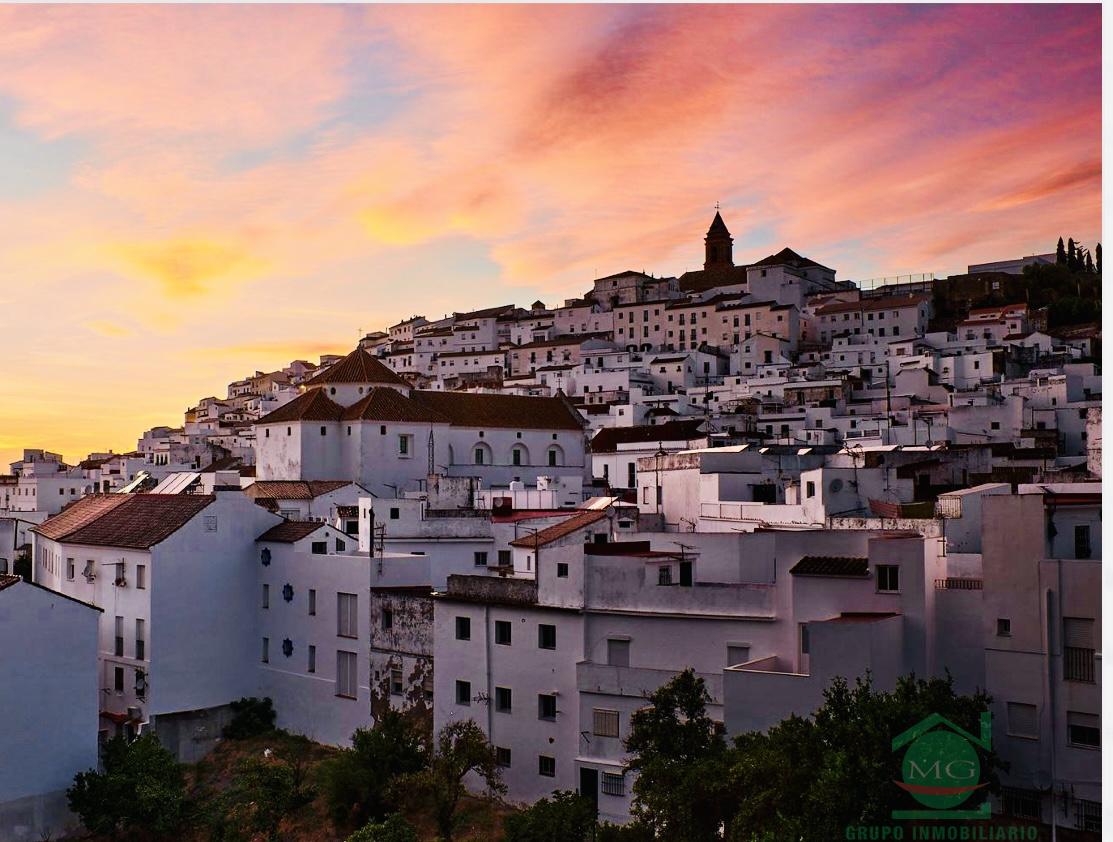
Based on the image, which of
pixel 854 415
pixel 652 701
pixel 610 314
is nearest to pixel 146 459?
pixel 610 314

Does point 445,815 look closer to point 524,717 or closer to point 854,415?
point 524,717

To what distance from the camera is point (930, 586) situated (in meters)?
16.4

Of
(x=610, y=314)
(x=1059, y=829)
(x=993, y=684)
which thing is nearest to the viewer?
(x=1059, y=829)

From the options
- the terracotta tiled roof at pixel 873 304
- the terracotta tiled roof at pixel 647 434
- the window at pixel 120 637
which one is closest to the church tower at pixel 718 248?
the terracotta tiled roof at pixel 873 304

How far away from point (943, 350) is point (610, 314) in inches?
1037

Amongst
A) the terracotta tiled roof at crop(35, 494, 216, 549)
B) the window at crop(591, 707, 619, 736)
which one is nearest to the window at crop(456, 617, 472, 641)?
the window at crop(591, 707, 619, 736)

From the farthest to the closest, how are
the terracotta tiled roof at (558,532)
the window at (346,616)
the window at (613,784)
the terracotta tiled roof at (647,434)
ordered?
the terracotta tiled roof at (647,434)
the terracotta tiled roof at (558,532)
the window at (346,616)
the window at (613,784)

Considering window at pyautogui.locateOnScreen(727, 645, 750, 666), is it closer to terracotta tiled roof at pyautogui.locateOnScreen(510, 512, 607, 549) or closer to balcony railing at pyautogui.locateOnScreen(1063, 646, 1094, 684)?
balcony railing at pyautogui.locateOnScreen(1063, 646, 1094, 684)

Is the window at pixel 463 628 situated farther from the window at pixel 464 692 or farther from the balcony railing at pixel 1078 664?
the balcony railing at pixel 1078 664

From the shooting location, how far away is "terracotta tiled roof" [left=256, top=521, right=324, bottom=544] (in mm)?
24391

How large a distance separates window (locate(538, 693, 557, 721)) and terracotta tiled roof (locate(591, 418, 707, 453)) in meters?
26.3

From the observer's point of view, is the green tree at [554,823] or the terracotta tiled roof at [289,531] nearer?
the green tree at [554,823]

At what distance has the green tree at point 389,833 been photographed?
50.5 ft

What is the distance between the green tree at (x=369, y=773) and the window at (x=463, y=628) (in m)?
1.92
